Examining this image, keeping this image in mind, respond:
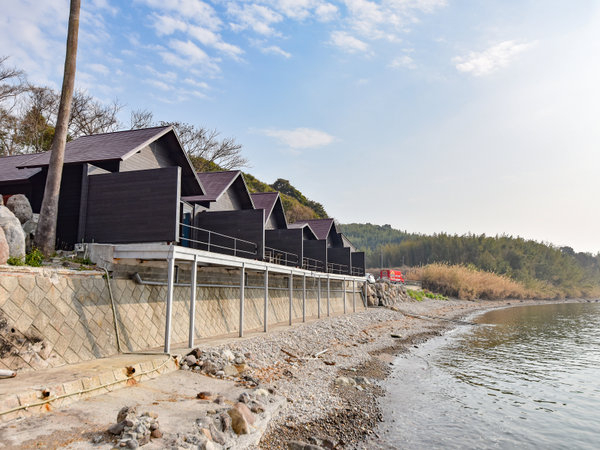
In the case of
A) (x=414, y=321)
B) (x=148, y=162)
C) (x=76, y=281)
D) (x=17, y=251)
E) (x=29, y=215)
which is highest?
(x=148, y=162)

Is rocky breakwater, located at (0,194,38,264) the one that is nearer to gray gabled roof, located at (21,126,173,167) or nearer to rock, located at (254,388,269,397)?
gray gabled roof, located at (21,126,173,167)

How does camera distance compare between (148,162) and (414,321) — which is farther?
(414,321)

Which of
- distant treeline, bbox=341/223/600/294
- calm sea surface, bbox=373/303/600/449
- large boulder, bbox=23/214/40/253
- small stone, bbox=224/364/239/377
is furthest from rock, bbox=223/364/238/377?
distant treeline, bbox=341/223/600/294

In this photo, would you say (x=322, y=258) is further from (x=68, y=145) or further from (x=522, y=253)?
(x=522, y=253)

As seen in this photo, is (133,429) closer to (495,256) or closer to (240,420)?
(240,420)

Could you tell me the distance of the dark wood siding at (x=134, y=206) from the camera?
12.3m

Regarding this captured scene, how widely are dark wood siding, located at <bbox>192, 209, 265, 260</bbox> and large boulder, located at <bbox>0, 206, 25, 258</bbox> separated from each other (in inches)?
337

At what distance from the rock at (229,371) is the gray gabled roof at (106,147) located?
8.18 m


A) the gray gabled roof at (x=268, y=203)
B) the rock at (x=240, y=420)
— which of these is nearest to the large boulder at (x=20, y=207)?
the rock at (x=240, y=420)

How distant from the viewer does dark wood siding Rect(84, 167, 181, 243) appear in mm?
12281

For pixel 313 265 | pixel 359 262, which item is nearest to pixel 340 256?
pixel 359 262

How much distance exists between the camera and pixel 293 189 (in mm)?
72562

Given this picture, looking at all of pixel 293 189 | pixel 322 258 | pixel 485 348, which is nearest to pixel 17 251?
pixel 322 258

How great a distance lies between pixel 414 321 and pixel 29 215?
30014mm
